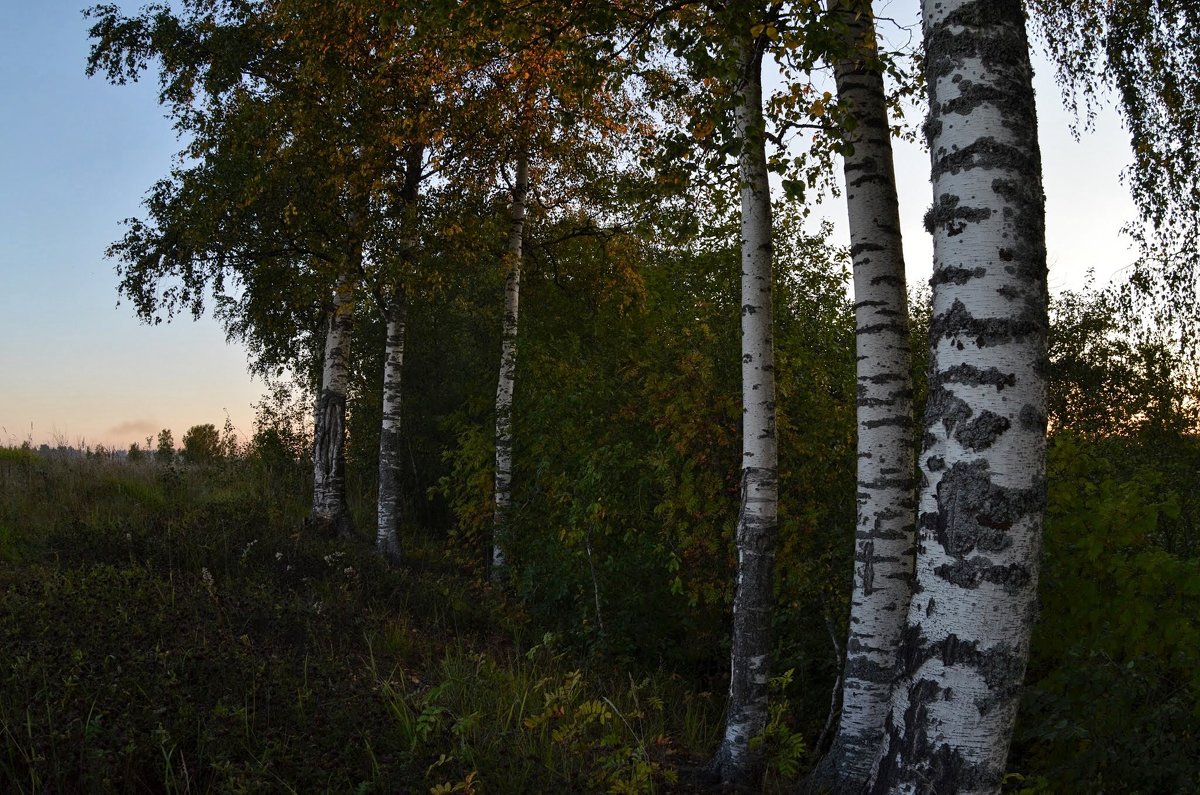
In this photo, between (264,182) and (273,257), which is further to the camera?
(273,257)

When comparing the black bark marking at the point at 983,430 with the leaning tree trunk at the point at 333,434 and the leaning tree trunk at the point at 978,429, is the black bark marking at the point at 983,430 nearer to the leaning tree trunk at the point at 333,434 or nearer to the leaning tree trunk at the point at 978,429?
the leaning tree trunk at the point at 978,429

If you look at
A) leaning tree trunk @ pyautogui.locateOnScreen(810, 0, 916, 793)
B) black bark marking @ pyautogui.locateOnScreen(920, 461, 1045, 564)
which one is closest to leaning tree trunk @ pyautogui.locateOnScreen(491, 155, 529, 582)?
leaning tree trunk @ pyautogui.locateOnScreen(810, 0, 916, 793)

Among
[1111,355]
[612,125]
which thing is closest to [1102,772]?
[612,125]

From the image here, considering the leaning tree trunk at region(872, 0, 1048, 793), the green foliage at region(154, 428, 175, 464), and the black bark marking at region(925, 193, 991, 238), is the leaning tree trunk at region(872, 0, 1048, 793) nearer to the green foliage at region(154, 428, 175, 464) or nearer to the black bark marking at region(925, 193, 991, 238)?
the black bark marking at region(925, 193, 991, 238)

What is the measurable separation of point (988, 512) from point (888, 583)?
209 centimetres

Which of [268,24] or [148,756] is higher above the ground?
[268,24]

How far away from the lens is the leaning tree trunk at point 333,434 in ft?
46.5

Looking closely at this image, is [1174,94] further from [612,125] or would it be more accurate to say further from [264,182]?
[264,182]

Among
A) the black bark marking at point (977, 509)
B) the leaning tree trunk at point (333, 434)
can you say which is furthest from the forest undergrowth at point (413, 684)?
the leaning tree trunk at point (333, 434)

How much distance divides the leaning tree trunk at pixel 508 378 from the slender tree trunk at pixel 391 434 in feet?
5.52

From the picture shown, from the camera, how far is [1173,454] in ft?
55.1

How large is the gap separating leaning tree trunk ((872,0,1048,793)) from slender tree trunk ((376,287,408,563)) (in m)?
11.4

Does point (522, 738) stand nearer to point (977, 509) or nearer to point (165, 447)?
point (977, 509)

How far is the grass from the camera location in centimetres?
427
